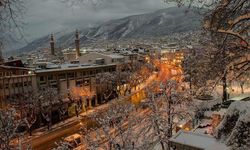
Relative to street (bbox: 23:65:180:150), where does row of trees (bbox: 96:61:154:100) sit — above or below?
above

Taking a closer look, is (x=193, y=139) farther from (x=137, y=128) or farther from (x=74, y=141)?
(x=137, y=128)

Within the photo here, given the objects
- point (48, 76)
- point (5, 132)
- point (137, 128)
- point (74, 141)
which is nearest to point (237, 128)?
point (5, 132)

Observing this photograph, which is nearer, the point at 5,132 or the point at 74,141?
the point at 5,132

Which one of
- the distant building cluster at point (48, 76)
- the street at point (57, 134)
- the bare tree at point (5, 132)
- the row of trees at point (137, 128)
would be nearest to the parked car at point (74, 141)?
the row of trees at point (137, 128)

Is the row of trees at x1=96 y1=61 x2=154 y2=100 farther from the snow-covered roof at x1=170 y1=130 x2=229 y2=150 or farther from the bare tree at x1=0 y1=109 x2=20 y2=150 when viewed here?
the snow-covered roof at x1=170 y1=130 x2=229 y2=150

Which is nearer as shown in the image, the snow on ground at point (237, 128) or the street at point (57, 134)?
the snow on ground at point (237, 128)

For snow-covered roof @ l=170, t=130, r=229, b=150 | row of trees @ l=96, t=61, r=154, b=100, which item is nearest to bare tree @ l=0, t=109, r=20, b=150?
snow-covered roof @ l=170, t=130, r=229, b=150

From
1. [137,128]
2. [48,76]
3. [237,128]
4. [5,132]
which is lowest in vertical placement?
[137,128]

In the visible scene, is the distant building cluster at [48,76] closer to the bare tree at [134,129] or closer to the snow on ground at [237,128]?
Answer: the bare tree at [134,129]

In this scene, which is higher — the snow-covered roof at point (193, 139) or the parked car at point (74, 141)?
the snow-covered roof at point (193, 139)

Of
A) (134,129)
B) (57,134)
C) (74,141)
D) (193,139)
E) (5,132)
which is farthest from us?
(57,134)

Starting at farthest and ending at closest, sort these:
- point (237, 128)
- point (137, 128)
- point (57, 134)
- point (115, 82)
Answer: point (115, 82), point (57, 134), point (137, 128), point (237, 128)
